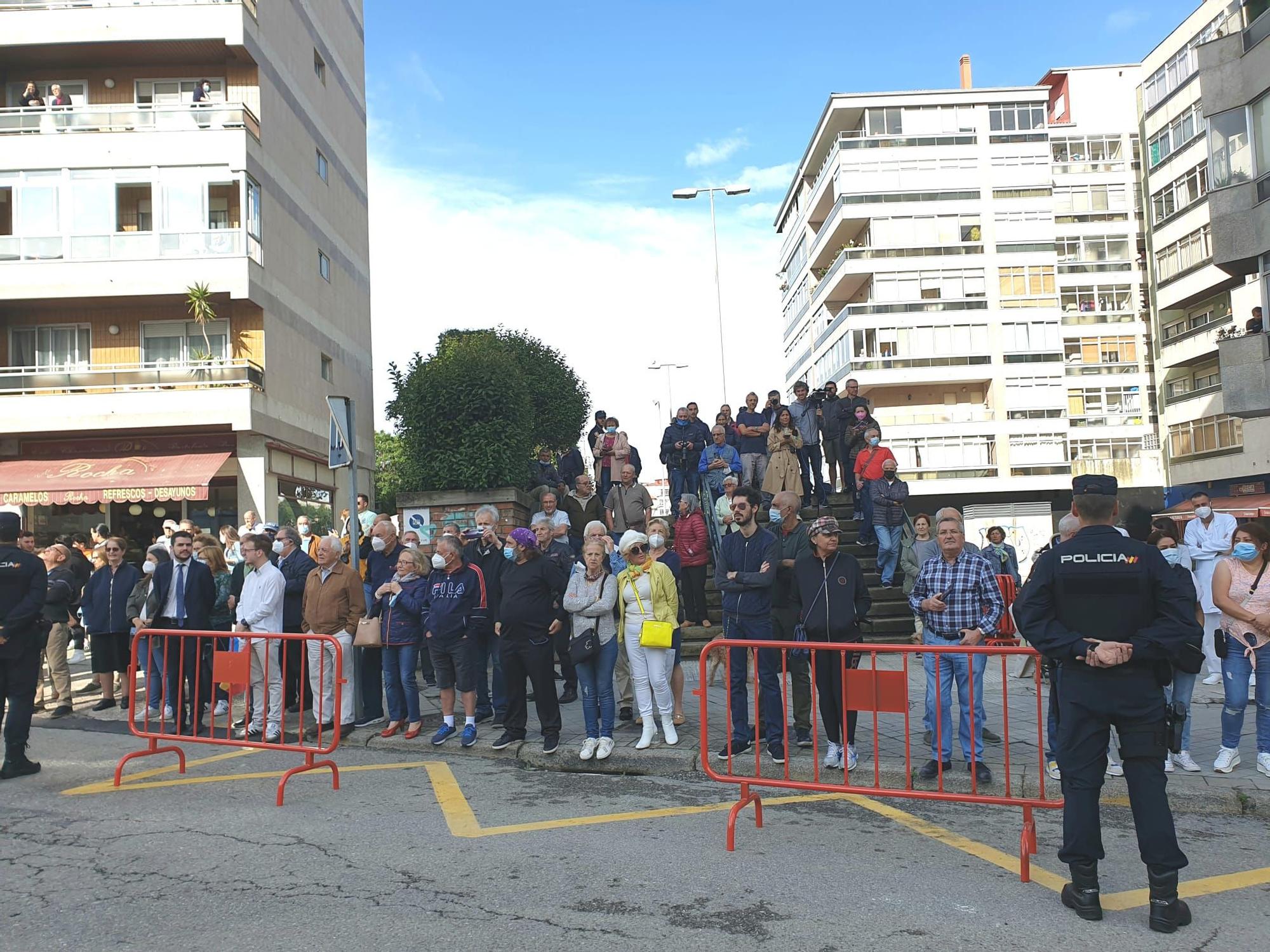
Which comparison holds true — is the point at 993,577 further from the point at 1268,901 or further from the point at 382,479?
the point at 382,479

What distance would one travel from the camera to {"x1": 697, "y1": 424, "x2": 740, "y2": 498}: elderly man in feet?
51.8

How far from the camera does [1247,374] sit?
22500mm

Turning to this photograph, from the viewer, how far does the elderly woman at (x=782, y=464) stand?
50.8 ft

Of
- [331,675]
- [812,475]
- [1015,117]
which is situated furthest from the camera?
[1015,117]

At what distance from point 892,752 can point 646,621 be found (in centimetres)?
225

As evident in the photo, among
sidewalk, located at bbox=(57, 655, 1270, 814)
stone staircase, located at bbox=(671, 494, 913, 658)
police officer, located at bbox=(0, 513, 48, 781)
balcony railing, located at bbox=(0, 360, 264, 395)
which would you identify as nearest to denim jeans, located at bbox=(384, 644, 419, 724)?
sidewalk, located at bbox=(57, 655, 1270, 814)

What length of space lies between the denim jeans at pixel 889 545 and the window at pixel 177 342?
18.1 metres

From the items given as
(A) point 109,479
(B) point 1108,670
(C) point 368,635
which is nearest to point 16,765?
(C) point 368,635

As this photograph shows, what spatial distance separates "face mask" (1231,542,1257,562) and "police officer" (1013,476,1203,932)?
11.1ft

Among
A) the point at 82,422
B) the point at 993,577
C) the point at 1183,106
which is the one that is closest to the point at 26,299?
the point at 82,422

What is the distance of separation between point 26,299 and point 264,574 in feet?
62.6

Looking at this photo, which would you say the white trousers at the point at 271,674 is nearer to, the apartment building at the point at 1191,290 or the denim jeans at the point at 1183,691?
the denim jeans at the point at 1183,691

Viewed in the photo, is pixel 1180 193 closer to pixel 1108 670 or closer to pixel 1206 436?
pixel 1206 436

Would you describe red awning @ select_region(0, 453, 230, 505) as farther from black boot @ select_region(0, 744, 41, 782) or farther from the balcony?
the balcony
